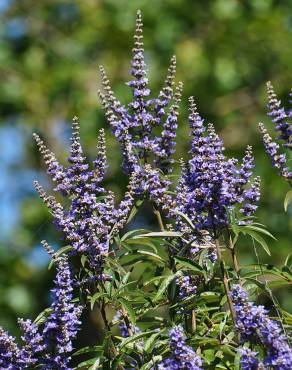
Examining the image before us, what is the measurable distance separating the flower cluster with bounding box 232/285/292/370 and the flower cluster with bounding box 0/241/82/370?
2.29 ft

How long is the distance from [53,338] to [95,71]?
10711mm

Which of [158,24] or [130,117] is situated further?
[158,24]

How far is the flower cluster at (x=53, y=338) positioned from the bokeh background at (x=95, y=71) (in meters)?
8.73

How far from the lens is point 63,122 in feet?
45.5

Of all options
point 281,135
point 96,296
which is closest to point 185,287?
point 96,296

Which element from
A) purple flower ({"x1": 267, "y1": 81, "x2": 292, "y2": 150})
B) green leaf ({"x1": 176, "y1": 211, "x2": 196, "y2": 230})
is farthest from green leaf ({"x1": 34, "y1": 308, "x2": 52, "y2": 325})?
purple flower ({"x1": 267, "y1": 81, "x2": 292, "y2": 150})

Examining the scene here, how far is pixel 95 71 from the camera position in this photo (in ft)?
46.8

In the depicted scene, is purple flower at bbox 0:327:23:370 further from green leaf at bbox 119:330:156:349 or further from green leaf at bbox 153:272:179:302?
green leaf at bbox 153:272:179:302

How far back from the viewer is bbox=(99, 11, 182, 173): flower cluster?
4.55 meters

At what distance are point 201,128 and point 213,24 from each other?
1092 cm

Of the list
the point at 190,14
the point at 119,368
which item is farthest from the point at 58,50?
the point at 119,368

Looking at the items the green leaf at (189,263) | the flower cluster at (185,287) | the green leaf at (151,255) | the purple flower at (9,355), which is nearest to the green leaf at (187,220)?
the green leaf at (189,263)

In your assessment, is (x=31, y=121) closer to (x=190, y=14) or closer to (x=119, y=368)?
(x=190, y=14)

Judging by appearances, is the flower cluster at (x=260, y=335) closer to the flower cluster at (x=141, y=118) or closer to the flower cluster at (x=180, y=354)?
the flower cluster at (x=180, y=354)
